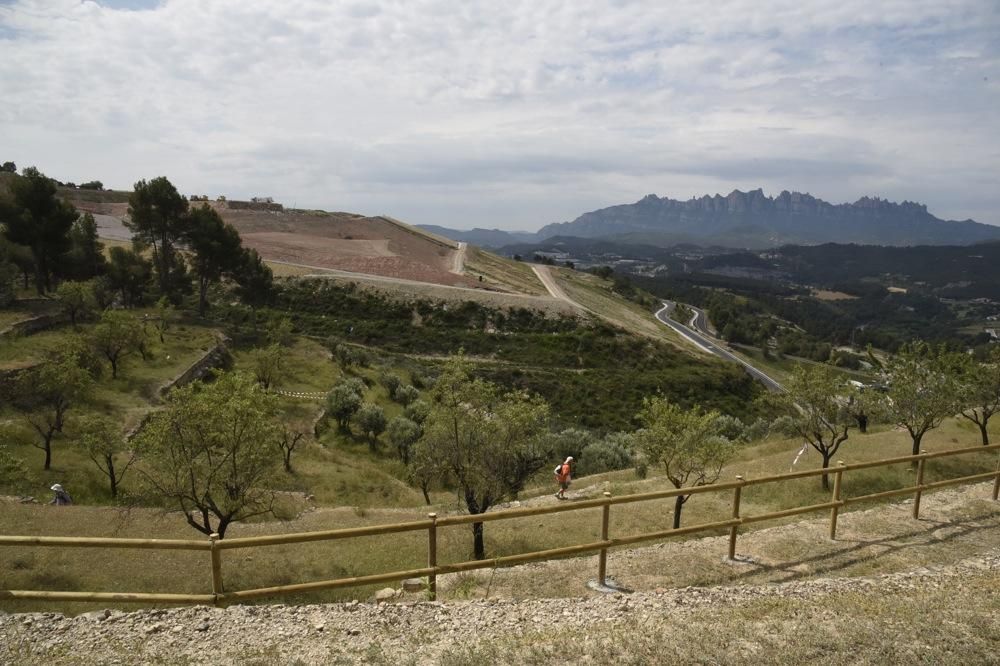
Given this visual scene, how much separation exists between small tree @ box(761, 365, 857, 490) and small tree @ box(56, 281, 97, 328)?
41.3 metres

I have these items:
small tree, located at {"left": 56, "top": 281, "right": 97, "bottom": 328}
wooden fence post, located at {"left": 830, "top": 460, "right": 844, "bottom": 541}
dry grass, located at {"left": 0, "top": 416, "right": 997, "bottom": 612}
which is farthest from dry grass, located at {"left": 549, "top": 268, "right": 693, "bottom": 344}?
wooden fence post, located at {"left": 830, "top": 460, "right": 844, "bottom": 541}

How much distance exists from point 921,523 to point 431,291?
67511 mm

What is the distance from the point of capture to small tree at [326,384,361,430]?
35.4 metres

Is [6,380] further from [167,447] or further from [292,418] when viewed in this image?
[167,447]

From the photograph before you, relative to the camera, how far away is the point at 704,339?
106 metres

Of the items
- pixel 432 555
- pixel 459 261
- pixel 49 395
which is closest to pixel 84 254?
pixel 49 395

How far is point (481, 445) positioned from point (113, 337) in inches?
1076

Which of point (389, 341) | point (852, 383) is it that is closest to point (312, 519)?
point (852, 383)

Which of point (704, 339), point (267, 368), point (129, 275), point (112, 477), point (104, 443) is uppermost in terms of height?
point (129, 275)

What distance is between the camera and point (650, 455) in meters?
18.0

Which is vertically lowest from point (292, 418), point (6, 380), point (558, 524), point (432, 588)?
point (292, 418)

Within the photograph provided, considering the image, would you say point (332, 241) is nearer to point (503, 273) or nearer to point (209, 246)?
point (503, 273)

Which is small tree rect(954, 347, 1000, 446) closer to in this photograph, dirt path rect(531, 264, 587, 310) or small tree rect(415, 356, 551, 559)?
small tree rect(415, 356, 551, 559)

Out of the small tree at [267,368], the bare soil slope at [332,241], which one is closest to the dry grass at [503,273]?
the bare soil slope at [332,241]
